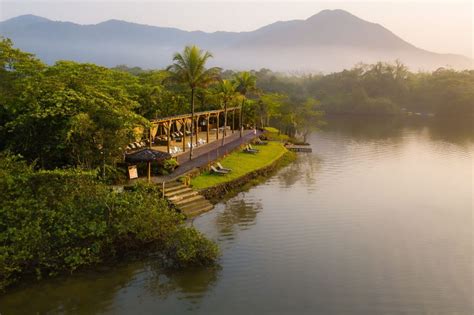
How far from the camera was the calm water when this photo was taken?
13.5 meters

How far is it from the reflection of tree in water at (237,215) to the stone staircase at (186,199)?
1.10m

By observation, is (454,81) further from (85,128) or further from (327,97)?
(85,128)

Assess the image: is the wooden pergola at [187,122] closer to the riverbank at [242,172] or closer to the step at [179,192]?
the riverbank at [242,172]

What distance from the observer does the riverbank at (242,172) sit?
25078 millimetres

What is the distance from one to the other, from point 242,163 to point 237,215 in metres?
9.93

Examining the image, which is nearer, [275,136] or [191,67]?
[191,67]

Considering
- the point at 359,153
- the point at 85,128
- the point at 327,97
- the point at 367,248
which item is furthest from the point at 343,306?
the point at 327,97

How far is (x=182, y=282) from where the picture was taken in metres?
14.8

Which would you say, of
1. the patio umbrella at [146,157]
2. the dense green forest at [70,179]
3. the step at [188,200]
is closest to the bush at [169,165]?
the patio umbrella at [146,157]

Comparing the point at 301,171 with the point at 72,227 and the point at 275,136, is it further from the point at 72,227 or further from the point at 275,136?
the point at 72,227

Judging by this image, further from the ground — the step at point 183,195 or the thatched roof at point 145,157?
the thatched roof at point 145,157

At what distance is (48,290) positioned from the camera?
546 inches

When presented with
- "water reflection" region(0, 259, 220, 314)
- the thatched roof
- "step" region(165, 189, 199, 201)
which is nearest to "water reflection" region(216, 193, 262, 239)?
"step" region(165, 189, 199, 201)

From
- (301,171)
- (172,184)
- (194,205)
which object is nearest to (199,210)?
(194,205)
